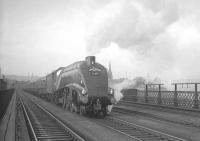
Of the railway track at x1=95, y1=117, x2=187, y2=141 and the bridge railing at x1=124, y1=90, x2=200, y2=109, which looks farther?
the bridge railing at x1=124, y1=90, x2=200, y2=109

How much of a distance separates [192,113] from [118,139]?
7493 mm

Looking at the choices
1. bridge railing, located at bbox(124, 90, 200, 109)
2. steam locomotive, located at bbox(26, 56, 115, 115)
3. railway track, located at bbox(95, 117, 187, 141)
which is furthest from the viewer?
bridge railing, located at bbox(124, 90, 200, 109)

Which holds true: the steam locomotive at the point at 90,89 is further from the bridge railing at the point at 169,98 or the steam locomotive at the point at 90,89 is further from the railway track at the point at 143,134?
the bridge railing at the point at 169,98

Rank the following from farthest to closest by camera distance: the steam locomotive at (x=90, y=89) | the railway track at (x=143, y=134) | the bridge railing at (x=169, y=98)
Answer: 1. the bridge railing at (x=169, y=98)
2. the steam locomotive at (x=90, y=89)
3. the railway track at (x=143, y=134)

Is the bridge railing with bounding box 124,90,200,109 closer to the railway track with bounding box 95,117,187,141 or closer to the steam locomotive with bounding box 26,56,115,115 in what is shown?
the steam locomotive with bounding box 26,56,115,115

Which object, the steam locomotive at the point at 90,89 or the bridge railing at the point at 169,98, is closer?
the steam locomotive at the point at 90,89

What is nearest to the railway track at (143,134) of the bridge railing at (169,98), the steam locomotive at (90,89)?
the steam locomotive at (90,89)

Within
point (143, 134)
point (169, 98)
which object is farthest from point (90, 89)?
point (169, 98)

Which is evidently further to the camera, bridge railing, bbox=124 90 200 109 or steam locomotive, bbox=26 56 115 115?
bridge railing, bbox=124 90 200 109

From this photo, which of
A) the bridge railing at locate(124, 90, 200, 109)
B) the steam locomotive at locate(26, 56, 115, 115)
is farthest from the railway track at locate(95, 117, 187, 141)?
the bridge railing at locate(124, 90, 200, 109)

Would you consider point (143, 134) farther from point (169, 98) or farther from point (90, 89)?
point (169, 98)

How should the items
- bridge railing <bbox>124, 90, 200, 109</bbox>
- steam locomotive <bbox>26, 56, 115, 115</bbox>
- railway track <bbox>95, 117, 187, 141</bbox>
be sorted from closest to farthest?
railway track <bbox>95, 117, 187, 141</bbox> < steam locomotive <bbox>26, 56, 115, 115</bbox> < bridge railing <bbox>124, 90, 200, 109</bbox>

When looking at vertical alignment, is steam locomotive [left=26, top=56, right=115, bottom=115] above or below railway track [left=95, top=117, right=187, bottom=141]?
above

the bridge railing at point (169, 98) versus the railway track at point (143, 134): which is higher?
the bridge railing at point (169, 98)
